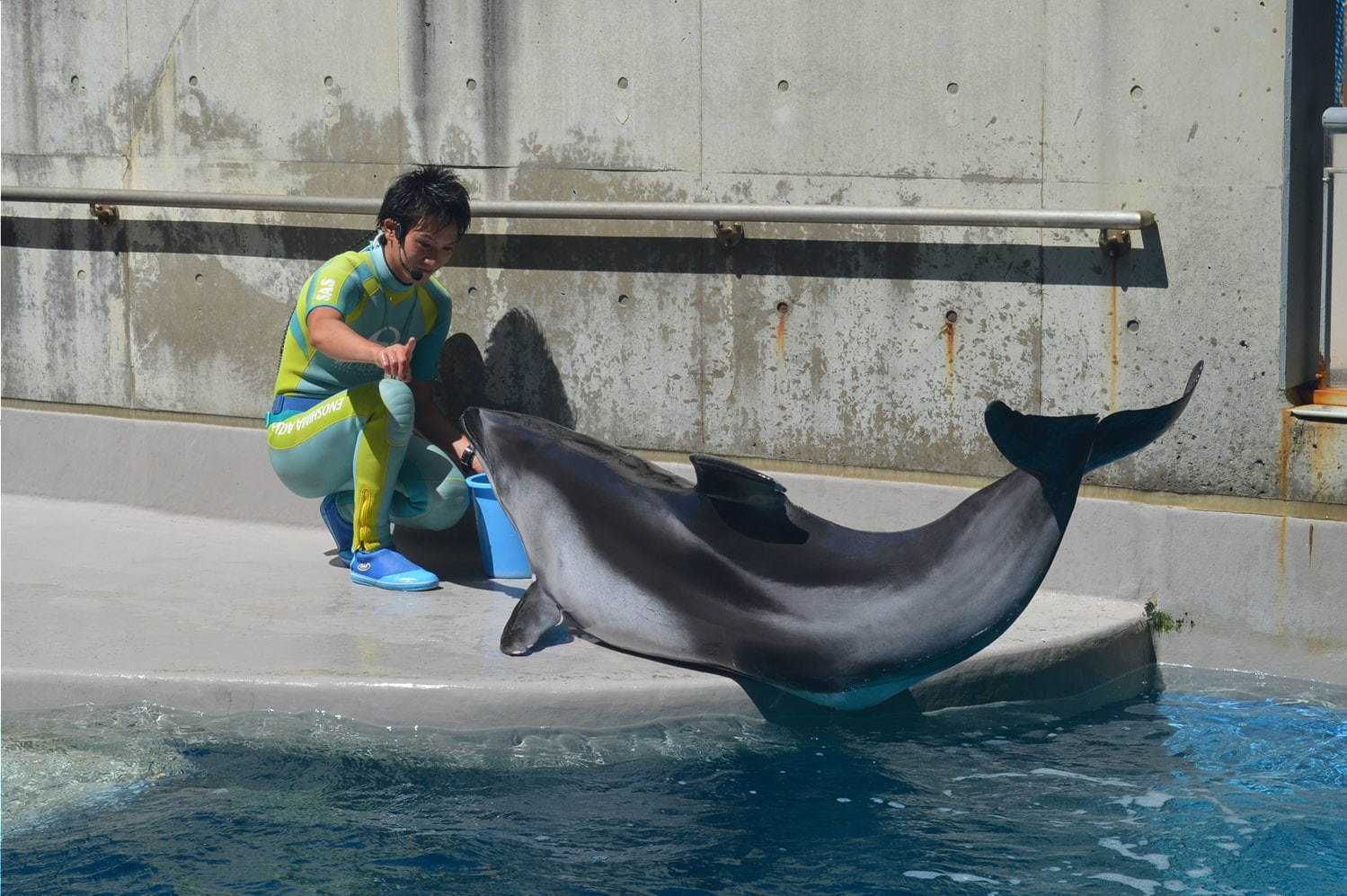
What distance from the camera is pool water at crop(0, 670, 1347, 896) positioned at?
4273 mm

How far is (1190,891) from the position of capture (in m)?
4.21

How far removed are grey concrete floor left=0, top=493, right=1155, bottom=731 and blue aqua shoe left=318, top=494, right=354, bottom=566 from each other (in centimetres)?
12

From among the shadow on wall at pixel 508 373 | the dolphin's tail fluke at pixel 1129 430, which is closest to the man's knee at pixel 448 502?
the shadow on wall at pixel 508 373

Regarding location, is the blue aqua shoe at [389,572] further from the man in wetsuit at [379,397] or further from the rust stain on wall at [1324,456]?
the rust stain on wall at [1324,456]

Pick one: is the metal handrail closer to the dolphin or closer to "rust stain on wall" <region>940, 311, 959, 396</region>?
"rust stain on wall" <region>940, 311, 959, 396</region>

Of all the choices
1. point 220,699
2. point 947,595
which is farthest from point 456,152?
point 947,595

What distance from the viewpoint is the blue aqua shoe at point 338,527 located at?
659cm

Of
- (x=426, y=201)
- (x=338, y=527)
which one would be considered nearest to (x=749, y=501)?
(x=426, y=201)

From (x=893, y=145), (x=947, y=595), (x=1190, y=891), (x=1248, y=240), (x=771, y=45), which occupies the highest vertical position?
(x=771, y=45)

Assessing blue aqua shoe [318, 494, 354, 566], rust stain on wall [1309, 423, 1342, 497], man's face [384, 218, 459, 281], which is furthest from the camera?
blue aqua shoe [318, 494, 354, 566]

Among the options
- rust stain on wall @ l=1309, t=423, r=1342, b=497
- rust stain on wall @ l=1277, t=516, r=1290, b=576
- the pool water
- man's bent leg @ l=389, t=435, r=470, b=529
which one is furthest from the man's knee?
rust stain on wall @ l=1309, t=423, r=1342, b=497

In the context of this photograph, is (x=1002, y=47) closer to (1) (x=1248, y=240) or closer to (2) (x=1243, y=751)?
(1) (x=1248, y=240)

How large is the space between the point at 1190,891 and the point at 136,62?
5.86 meters

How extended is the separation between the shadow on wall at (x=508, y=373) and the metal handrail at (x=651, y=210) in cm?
53
